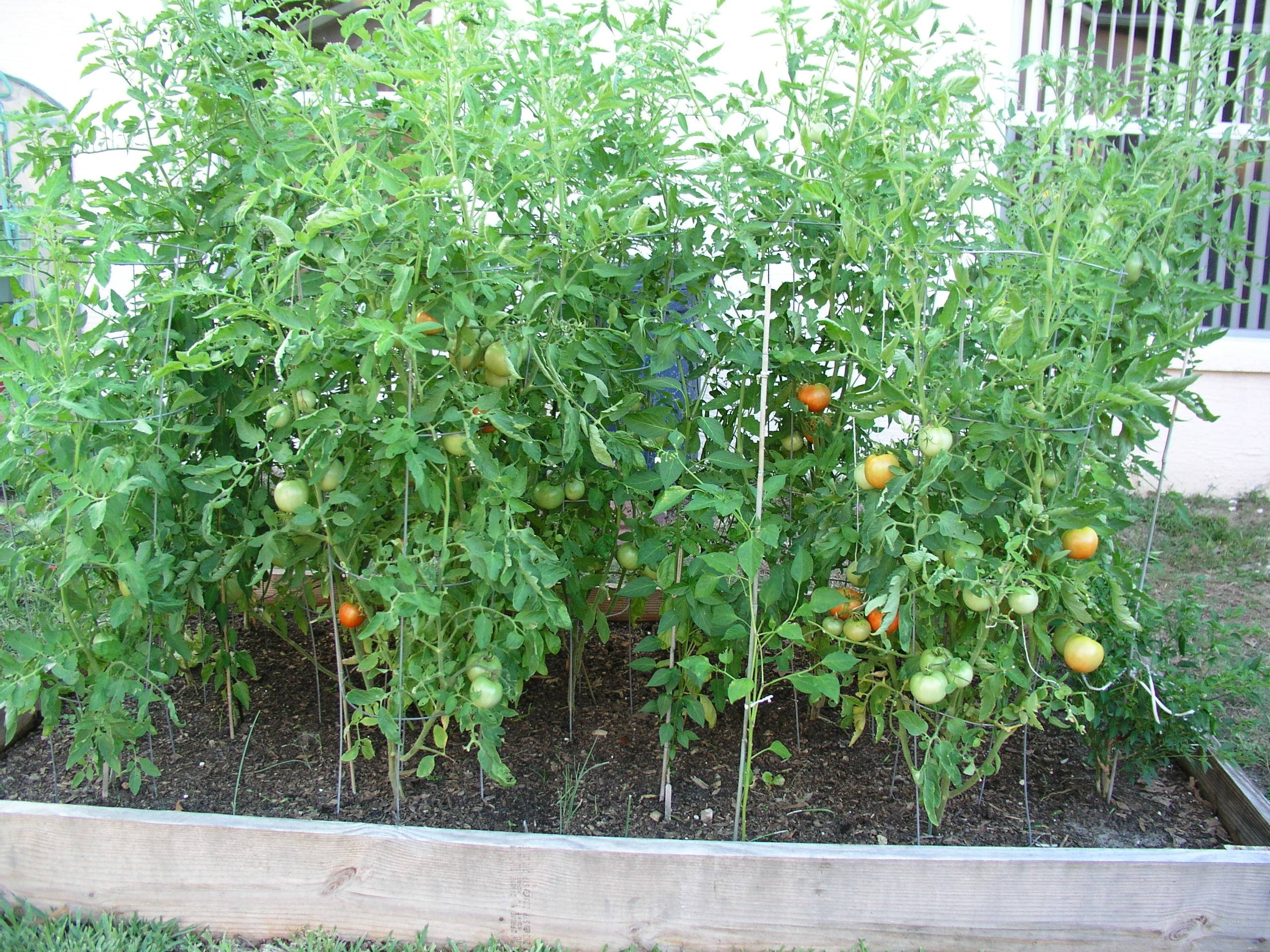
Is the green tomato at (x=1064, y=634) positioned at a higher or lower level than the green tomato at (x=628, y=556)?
lower

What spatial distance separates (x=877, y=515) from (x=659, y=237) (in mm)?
700

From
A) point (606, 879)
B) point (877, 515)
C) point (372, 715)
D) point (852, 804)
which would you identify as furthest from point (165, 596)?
point (852, 804)

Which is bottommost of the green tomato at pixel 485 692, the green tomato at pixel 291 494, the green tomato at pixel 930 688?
the green tomato at pixel 485 692

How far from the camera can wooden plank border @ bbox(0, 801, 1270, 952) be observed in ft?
5.43

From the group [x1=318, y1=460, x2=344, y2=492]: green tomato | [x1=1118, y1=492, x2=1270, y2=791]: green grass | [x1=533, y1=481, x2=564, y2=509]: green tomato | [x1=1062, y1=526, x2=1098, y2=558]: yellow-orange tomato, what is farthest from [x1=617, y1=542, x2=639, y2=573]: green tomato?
[x1=1118, y1=492, x2=1270, y2=791]: green grass

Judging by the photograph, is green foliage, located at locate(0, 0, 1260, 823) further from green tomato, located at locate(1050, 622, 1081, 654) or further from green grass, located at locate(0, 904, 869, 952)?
green grass, located at locate(0, 904, 869, 952)

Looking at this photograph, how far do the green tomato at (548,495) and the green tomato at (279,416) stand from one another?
491 mm

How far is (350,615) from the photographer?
1.83 meters

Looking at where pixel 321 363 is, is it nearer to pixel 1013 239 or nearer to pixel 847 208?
pixel 847 208

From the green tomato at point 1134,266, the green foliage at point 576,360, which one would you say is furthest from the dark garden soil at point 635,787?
the green tomato at point 1134,266

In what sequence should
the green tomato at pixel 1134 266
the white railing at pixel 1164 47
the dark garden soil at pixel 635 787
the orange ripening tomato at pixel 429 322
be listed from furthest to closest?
1. the white railing at pixel 1164 47
2. the dark garden soil at pixel 635 787
3. the green tomato at pixel 1134 266
4. the orange ripening tomato at pixel 429 322

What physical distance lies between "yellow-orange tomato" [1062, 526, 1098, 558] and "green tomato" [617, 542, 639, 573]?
84 cm

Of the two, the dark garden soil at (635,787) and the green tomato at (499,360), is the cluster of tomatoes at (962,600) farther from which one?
the green tomato at (499,360)

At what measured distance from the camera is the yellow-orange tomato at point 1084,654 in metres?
1.70
